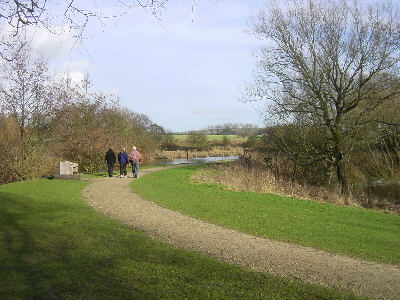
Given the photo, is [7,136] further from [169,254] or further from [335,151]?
[335,151]

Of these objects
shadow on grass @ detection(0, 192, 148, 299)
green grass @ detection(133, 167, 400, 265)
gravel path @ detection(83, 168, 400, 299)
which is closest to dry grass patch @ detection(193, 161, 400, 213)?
green grass @ detection(133, 167, 400, 265)

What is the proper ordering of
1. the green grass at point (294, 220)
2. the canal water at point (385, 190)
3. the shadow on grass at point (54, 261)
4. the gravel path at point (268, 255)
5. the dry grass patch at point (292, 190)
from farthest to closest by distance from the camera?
the canal water at point (385, 190), the dry grass patch at point (292, 190), the green grass at point (294, 220), the gravel path at point (268, 255), the shadow on grass at point (54, 261)

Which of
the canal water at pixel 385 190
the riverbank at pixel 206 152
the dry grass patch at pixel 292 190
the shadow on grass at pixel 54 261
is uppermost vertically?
the riverbank at pixel 206 152

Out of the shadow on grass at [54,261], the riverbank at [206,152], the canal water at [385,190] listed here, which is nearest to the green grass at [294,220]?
the shadow on grass at [54,261]

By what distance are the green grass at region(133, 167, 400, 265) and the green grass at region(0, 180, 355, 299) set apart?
271cm

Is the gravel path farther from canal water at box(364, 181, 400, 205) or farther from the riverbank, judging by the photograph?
the riverbank

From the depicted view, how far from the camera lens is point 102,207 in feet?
39.1

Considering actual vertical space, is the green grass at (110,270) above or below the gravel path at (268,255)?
above

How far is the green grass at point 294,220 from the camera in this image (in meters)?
8.17

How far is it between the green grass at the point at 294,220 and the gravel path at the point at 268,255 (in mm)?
538

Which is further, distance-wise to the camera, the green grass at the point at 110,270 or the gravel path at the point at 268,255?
the gravel path at the point at 268,255

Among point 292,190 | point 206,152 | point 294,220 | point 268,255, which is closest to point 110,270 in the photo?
point 268,255

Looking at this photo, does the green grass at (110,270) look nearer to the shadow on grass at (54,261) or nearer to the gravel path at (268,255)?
the shadow on grass at (54,261)

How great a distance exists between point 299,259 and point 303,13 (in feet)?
60.4
